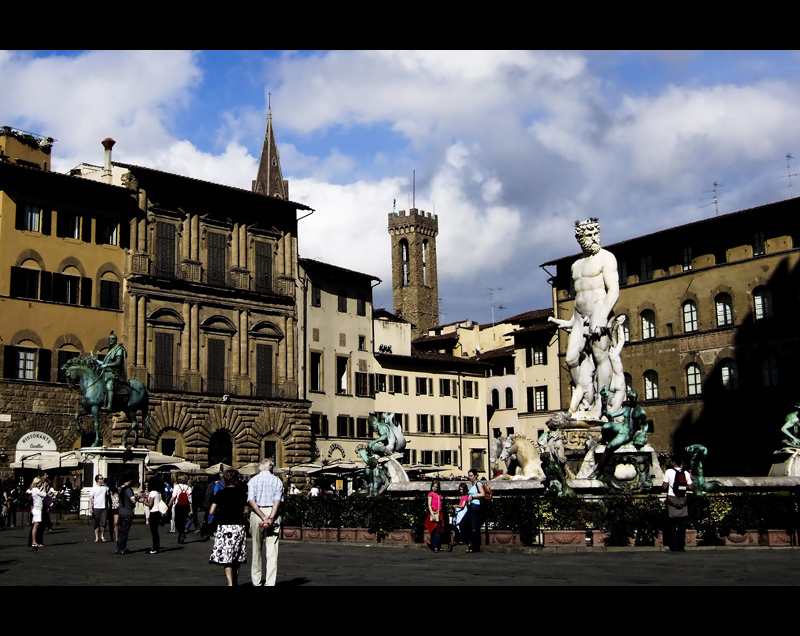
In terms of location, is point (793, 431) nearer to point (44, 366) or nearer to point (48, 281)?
point (44, 366)

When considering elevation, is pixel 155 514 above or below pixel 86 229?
below

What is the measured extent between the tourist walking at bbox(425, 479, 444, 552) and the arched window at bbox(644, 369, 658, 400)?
139 feet

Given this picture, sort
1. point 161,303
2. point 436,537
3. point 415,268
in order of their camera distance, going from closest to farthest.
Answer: point 436,537, point 161,303, point 415,268

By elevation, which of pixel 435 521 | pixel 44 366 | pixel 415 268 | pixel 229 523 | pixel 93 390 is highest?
pixel 415 268

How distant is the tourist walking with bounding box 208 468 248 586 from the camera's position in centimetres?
1238

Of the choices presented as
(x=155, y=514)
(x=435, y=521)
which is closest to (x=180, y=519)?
(x=155, y=514)

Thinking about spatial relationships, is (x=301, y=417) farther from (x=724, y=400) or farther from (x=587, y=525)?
(x=587, y=525)

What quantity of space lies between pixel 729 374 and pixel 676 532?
40.7 m

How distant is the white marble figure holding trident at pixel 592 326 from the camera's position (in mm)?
21953

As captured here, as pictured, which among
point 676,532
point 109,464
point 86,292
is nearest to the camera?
point 676,532

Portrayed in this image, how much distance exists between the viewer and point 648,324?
61281mm

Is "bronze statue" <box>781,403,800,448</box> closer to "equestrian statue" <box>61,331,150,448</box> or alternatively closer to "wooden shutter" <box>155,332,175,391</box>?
"equestrian statue" <box>61,331,150,448</box>

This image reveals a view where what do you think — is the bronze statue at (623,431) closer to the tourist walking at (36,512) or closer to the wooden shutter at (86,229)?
the tourist walking at (36,512)
